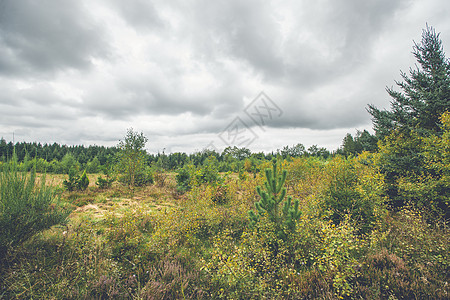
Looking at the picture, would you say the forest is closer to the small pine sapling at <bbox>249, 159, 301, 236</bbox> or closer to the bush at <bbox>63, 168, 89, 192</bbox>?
the small pine sapling at <bbox>249, 159, 301, 236</bbox>

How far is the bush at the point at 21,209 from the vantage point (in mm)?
3216

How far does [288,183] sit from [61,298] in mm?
11200

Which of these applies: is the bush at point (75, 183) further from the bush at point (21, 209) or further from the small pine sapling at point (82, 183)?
the bush at point (21, 209)

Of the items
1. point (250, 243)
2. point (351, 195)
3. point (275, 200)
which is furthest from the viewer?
point (351, 195)

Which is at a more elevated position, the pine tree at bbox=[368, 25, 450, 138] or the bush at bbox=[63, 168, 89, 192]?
the pine tree at bbox=[368, 25, 450, 138]

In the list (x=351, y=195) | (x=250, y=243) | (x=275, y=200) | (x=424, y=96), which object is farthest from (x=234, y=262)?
Answer: (x=424, y=96)

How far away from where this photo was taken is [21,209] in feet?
11.1

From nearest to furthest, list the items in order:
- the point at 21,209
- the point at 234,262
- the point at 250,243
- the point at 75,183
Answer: the point at 234,262 < the point at 21,209 < the point at 250,243 < the point at 75,183

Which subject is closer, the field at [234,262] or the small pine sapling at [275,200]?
the field at [234,262]

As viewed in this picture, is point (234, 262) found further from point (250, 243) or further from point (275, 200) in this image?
point (275, 200)

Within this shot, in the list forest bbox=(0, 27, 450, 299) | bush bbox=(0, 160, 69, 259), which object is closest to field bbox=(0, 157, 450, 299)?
forest bbox=(0, 27, 450, 299)

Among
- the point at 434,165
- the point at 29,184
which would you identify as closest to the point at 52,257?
the point at 29,184

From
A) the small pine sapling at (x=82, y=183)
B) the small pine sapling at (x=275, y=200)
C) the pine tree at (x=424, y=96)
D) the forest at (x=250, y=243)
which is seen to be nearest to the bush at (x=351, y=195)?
the forest at (x=250, y=243)

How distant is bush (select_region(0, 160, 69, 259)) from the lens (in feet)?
10.6
